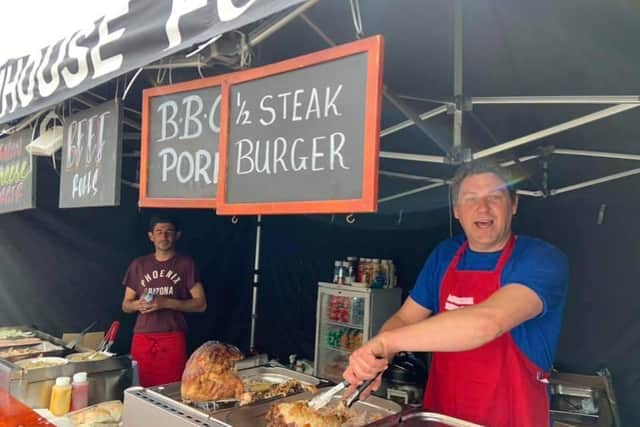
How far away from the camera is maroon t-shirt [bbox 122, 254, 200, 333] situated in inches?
139

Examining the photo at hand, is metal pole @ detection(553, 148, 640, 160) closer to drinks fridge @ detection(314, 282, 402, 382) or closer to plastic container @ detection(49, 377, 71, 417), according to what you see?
drinks fridge @ detection(314, 282, 402, 382)

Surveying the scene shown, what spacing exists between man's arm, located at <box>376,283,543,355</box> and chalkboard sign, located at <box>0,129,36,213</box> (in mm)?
2468

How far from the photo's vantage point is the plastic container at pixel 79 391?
7.07 feet

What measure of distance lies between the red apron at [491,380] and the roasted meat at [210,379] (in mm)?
817

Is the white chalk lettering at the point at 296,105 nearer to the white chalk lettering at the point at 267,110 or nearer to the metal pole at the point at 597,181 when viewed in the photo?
the white chalk lettering at the point at 267,110

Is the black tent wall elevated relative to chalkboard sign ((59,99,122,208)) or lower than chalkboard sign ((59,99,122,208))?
lower

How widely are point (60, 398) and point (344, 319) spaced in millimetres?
3297

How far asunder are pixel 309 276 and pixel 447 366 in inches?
145

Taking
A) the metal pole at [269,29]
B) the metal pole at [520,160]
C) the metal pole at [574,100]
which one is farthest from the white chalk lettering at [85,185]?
the metal pole at [520,160]

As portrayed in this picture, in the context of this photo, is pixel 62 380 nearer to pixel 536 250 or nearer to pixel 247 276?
pixel 536 250

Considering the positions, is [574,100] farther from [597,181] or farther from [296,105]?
[597,181]

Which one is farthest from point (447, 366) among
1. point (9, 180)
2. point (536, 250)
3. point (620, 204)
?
point (9, 180)

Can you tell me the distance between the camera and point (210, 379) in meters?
1.62

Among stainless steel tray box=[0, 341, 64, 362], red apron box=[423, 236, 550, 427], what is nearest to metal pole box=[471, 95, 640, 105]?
red apron box=[423, 236, 550, 427]
